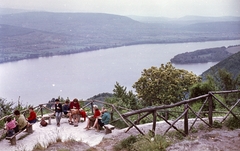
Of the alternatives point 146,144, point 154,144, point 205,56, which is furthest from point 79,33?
point 154,144

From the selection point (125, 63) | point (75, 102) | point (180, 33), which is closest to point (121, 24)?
point (180, 33)

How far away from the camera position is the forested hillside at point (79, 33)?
13412 centimetres

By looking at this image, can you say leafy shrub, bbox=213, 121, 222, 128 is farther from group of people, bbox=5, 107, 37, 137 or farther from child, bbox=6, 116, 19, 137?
child, bbox=6, 116, 19, 137

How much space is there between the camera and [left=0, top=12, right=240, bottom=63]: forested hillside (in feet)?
440

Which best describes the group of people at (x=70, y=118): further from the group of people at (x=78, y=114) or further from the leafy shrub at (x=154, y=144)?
the leafy shrub at (x=154, y=144)

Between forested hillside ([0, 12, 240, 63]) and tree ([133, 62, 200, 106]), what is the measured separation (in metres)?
105

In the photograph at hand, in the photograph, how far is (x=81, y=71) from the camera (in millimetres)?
125938

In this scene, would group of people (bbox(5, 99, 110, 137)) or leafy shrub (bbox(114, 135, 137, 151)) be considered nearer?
leafy shrub (bbox(114, 135, 137, 151))

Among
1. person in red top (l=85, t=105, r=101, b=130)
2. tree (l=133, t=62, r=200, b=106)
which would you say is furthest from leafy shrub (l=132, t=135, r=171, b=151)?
tree (l=133, t=62, r=200, b=106)

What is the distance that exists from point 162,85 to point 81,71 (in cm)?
10185

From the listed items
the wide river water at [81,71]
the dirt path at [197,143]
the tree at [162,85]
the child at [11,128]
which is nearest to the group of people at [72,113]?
the child at [11,128]

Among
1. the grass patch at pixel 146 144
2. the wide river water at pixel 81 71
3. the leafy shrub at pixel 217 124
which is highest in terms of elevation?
the grass patch at pixel 146 144

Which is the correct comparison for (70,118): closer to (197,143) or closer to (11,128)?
(11,128)

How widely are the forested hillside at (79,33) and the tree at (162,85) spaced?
10515 centimetres
